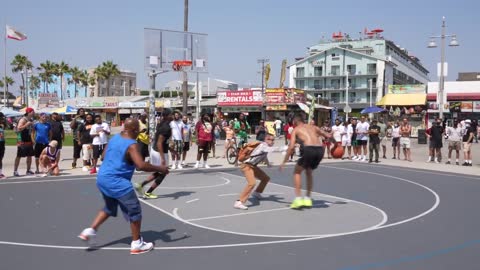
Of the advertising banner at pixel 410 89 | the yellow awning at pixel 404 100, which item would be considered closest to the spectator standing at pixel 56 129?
the yellow awning at pixel 404 100

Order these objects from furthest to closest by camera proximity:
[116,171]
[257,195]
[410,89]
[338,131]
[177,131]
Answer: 1. [410,89]
2. [338,131]
3. [177,131]
4. [257,195]
5. [116,171]

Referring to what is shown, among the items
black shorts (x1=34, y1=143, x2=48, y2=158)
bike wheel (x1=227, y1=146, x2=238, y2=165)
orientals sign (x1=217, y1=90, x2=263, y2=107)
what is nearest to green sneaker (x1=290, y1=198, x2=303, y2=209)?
black shorts (x1=34, y1=143, x2=48, y2=158)

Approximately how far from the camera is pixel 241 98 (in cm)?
4538

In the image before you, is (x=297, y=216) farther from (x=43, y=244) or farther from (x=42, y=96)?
(x=42, y=96)

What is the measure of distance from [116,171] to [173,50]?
10.7m

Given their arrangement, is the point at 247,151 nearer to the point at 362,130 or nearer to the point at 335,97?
the point at 362,130

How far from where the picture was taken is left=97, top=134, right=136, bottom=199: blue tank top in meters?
5.47

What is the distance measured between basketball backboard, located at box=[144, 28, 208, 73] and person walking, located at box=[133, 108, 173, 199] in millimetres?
5140

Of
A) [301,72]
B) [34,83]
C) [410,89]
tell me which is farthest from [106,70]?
[410,89]

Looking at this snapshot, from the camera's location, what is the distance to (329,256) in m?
5.50

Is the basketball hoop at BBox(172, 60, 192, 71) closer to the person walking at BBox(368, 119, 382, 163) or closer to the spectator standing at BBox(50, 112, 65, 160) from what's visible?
the spectator standing at BBox(50, 112, 65, 160)

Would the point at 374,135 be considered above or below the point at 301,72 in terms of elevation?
below

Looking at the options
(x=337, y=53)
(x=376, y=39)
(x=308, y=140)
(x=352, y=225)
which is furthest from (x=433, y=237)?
(x=376, y=39)

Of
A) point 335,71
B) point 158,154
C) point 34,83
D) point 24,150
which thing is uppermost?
point 335,71
